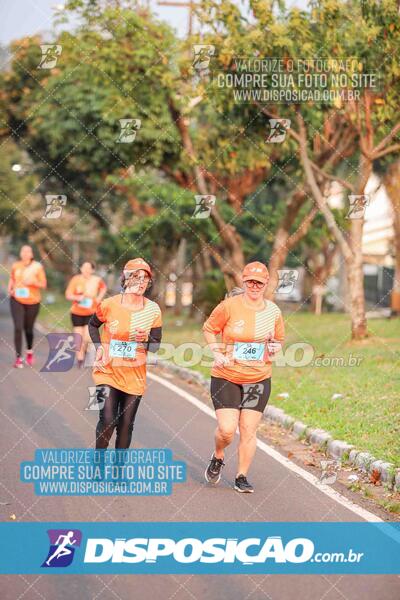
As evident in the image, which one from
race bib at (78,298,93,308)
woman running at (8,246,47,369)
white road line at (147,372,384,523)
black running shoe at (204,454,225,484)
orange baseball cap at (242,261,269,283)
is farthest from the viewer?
race bib at (78,298,93,308)

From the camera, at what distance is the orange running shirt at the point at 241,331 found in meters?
8.33

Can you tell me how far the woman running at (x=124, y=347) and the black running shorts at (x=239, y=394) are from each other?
2.10 feet

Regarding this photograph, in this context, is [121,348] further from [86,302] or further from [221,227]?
[221,227]

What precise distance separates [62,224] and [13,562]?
153ft

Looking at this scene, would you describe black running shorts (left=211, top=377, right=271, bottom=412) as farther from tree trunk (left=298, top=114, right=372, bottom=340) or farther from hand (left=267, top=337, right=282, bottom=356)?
tree trunk (left=298, top=114, right=372, bottom=340)

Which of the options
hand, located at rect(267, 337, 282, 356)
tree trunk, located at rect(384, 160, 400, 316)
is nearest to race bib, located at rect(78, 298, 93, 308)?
hand, located at rect(267, 337, 282, 356)

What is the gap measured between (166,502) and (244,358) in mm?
1358

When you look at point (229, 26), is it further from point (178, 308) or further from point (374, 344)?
point (178, 308)

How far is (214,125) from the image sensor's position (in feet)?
79.9

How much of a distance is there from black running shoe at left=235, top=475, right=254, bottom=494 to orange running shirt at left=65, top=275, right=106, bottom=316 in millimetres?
8645

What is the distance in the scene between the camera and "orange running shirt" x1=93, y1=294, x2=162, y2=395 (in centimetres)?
839

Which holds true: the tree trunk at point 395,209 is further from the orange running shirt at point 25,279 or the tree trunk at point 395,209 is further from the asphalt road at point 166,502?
the asphalt road at point 166,502

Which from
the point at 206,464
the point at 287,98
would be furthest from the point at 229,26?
the point at 206,464

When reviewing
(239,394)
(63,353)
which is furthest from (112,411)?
(63,353)
